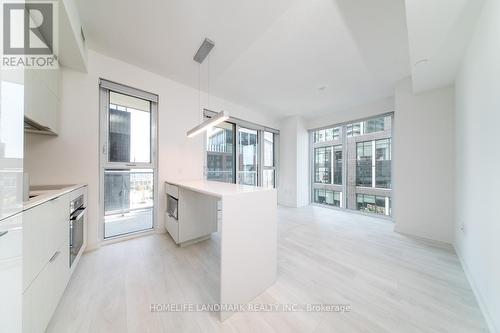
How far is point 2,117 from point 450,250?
16.1 ft

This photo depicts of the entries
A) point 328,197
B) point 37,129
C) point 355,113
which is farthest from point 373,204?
point 37,129

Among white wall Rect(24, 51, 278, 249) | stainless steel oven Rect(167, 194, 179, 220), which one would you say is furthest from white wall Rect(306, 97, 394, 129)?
stainless steel oven Rect(167, 194, 179, 220)

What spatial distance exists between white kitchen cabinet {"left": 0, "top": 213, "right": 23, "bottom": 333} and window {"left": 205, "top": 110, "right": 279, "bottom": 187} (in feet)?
9.33

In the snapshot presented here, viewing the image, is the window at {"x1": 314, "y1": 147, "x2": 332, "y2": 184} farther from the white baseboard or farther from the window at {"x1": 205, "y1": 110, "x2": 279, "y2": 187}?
the white baseboard

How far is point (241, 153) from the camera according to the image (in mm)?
4562

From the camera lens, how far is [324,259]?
84.9 inches

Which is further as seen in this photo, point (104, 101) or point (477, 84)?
point (104, 101)

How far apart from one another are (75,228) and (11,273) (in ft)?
3.79

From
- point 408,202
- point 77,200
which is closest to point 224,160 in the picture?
point 77,200

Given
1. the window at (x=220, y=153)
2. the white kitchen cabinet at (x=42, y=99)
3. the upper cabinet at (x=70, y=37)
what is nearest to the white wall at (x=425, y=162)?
the window at (x=220, y=153)

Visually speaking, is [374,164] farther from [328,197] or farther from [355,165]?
[328,197]

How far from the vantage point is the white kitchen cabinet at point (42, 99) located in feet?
4.62

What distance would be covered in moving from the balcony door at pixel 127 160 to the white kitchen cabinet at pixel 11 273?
6.05 ft

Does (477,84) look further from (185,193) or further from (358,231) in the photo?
(185,193)
